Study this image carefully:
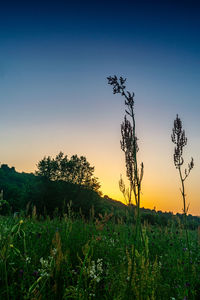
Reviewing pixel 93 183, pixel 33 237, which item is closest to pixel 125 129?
pixel 33 237

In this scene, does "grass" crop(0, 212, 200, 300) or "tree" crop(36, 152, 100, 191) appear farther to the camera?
"tree" crop(36, 152, 100, 191)

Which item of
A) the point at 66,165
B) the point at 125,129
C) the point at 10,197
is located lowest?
the point at 10,197

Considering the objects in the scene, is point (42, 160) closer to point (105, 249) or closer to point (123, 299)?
point (105, 249)

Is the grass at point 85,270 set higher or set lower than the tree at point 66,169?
lower

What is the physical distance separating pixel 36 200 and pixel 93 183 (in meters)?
10.7

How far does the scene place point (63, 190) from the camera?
2988cm

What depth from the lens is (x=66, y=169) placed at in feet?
132

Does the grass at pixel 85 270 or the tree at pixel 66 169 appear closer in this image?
the grass at pixel 85 270

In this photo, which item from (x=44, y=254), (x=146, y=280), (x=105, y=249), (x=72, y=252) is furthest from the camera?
(x=105, y=249)

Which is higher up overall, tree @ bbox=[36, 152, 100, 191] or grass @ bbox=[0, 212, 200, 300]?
tree @ bbox=[36, 152, 100, 191]

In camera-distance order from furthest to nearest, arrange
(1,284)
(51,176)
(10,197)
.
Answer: (51,176) → (10,197) → (1,284)

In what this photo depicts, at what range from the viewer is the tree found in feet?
126

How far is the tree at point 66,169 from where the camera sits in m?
38.5

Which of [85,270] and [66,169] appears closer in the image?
[85,270]
